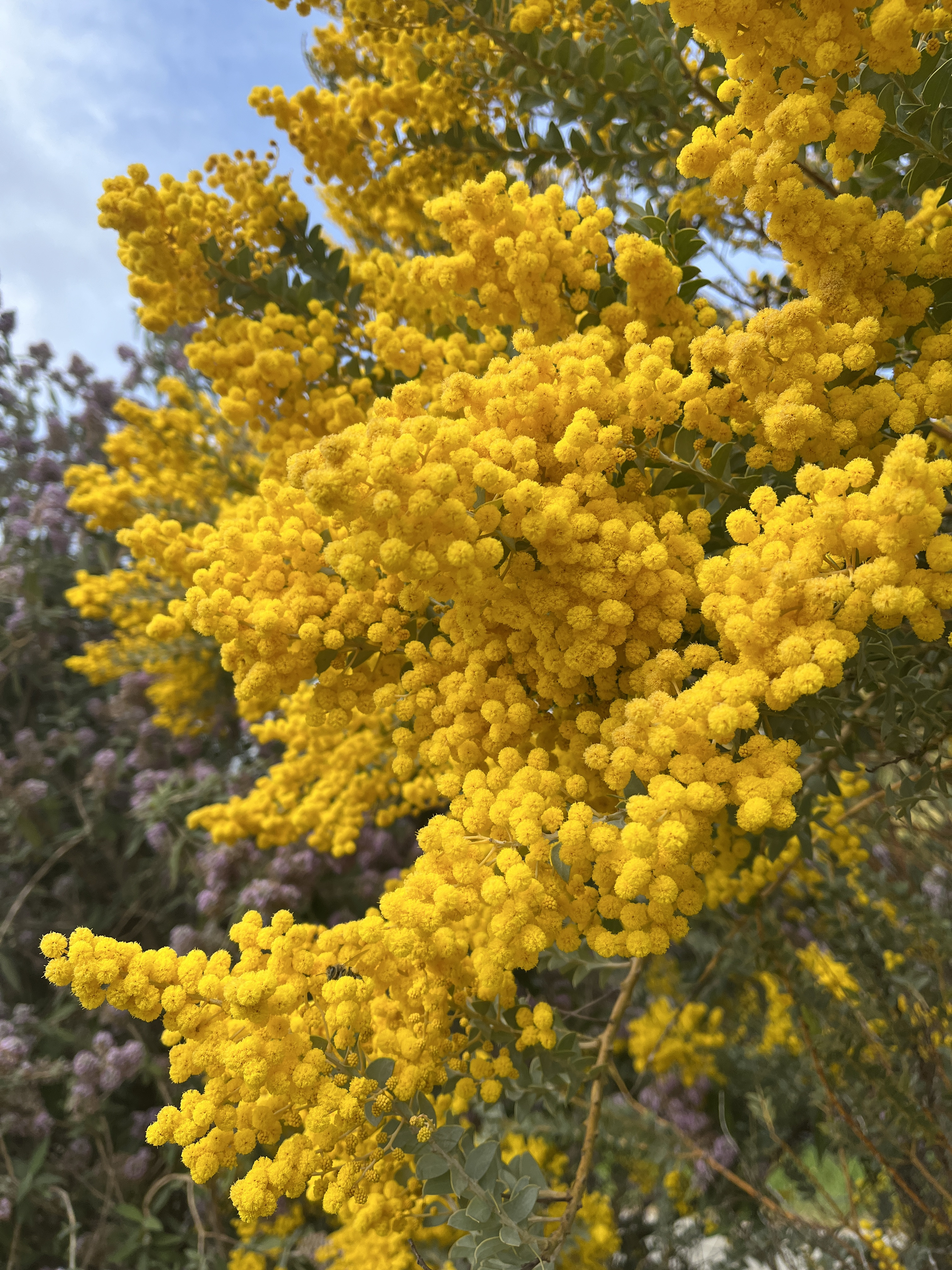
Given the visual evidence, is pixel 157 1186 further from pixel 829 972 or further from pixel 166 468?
pixel 166 468

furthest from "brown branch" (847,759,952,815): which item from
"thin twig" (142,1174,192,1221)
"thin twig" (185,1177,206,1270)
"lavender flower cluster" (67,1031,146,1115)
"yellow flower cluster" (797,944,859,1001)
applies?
"lavender flower cluster" (67,1031,146,1115)

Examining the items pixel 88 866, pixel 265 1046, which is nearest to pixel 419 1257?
pixel 265 1046

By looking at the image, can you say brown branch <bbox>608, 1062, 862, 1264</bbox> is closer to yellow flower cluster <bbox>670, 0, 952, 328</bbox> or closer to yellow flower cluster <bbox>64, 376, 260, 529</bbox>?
yellow flower cluster <bbox>670, 0, 952, 328</bbox>

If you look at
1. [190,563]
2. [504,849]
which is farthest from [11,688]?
[504,849]

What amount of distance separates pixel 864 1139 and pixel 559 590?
137cm

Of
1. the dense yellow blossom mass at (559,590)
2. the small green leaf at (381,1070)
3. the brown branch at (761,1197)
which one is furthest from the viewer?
the brown branch at (761,1197)

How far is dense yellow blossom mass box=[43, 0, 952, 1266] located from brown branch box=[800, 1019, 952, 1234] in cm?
65

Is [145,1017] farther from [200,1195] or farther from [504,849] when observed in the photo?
[200,1195]

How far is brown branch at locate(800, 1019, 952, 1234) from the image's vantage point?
151 centimetres

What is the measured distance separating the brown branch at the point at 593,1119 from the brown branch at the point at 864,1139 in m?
0.49

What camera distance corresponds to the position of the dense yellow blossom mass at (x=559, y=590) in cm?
82

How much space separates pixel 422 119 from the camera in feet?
6.15

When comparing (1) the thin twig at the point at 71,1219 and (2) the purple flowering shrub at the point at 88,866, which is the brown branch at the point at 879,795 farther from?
(1) the thin twig at the point at 71,1219

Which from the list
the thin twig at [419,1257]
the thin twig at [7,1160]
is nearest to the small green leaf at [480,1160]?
the thin twig at [419,1257]
